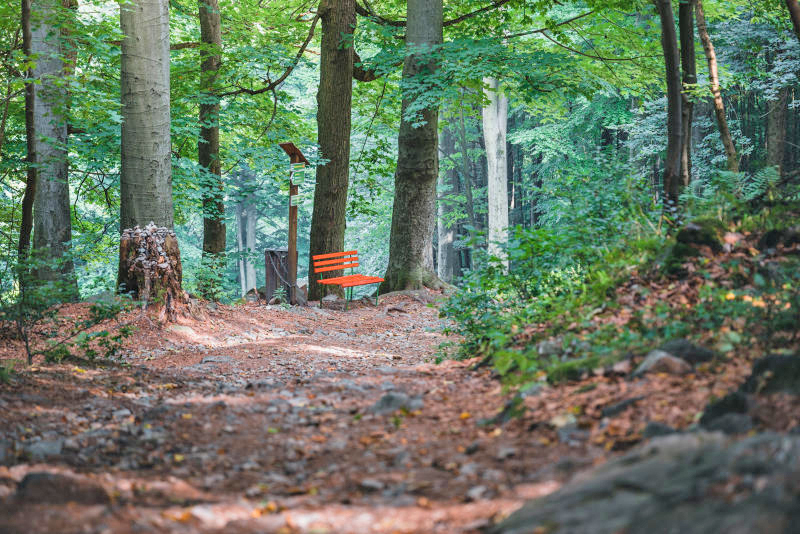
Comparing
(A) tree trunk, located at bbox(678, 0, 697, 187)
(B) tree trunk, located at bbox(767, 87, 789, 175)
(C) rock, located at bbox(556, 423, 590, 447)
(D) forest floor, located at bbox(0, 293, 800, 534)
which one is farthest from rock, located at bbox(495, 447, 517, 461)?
(B) tree trunk, located at bbox(767, 87, 789, 175)

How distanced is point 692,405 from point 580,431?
526 mm

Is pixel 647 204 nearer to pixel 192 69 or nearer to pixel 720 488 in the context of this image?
pixel 720 488

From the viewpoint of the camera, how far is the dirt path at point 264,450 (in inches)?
96.9

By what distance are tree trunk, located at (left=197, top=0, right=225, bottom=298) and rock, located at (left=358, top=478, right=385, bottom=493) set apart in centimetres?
875

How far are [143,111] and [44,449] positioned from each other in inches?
210

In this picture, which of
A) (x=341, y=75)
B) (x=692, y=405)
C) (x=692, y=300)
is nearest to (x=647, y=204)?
(x=692, y=300)

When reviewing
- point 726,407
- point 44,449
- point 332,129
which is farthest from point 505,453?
point 332,129

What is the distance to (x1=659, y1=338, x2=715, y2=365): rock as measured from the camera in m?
3.36

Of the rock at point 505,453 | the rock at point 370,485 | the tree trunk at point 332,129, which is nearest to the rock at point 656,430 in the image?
the rock at point 505,453

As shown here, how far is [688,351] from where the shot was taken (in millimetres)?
3416

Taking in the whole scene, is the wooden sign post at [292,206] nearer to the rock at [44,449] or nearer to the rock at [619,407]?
the rock at [44,449]

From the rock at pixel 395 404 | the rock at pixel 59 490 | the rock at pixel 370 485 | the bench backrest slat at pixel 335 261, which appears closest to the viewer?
the rock at pixel 59 490

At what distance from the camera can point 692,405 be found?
2.88 metres

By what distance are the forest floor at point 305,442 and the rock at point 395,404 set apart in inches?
0.6
